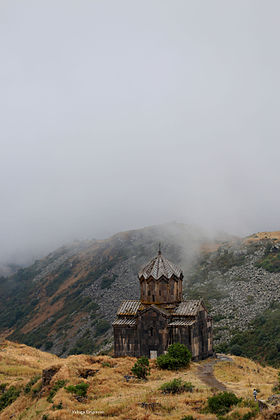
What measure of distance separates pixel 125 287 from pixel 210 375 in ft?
184

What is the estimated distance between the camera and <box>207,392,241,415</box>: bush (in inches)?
570

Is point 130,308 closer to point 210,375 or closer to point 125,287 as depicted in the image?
point 210,375

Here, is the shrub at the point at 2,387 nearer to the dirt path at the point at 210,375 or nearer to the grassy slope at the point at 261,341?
the dirt path at the point at 210,375

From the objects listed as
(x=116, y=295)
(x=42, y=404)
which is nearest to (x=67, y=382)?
(x=42, y=404)

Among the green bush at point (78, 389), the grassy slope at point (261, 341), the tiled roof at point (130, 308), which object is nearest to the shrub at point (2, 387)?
the green bush at point (78, 389)

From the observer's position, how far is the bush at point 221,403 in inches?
570

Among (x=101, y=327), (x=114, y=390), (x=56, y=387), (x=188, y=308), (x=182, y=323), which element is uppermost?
(x=188, y=308)

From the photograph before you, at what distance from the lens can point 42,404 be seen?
59.5 ft

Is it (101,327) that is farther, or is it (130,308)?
(101,327)

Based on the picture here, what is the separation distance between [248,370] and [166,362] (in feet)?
21.0

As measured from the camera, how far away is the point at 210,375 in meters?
22.3

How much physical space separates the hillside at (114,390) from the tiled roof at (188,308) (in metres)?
3.47

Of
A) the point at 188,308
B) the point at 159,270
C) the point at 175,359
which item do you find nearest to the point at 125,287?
the point at 159,270

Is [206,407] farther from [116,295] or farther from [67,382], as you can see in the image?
[116,295]
